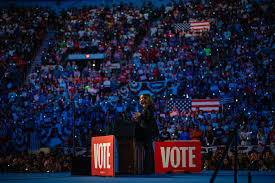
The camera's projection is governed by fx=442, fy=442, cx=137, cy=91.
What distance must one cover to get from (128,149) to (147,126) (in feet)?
2.00

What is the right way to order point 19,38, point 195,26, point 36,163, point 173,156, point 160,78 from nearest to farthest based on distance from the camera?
point 173,156 < point 36,163 < point 160,78 < point 195,26 < point 19,38

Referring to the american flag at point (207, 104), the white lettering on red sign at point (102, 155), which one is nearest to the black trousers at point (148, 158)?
the white lettering on red sign at point (102, 155)

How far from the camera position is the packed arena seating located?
15.7 metres

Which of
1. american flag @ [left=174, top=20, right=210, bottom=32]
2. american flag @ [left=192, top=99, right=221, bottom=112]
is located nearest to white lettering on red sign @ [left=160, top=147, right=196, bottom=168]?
american flag @ [left=192, top=99, right=221, bottom=112]

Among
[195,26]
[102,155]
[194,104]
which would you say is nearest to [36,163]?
[102,155]

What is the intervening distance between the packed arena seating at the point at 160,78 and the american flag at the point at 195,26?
66 millimetres

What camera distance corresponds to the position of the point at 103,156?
8891mm

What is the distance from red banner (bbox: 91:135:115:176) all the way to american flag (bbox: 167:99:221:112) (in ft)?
27.9

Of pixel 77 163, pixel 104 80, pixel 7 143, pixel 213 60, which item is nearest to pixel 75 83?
pixel 104 80

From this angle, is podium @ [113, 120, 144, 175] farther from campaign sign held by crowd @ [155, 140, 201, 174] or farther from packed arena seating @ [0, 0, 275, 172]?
packed arena seating @ [0, 0, 275, 172]

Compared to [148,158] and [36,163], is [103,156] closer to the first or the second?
[148,158]

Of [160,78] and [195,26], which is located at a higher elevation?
Answer: [195,26]

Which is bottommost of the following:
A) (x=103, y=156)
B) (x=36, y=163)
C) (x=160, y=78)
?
(x=36, y=163)

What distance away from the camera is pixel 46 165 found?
14.3 m
